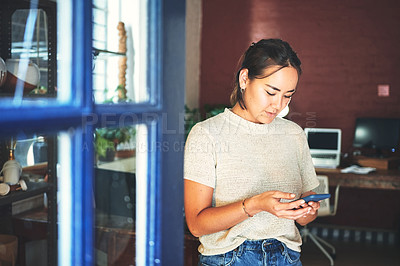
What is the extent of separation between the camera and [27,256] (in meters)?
1.38

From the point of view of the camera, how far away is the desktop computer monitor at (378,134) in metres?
4.50

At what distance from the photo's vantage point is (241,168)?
54.4 inches

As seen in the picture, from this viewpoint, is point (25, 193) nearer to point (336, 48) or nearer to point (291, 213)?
point (291, 213)

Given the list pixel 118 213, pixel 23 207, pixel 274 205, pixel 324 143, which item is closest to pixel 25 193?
pixel 23 207

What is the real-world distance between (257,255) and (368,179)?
303cm

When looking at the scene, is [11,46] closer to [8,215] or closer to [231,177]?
[8,215]

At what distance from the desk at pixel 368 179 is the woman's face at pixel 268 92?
112 inches

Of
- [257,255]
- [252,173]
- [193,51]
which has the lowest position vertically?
[257,255]

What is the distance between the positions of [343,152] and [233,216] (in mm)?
3930

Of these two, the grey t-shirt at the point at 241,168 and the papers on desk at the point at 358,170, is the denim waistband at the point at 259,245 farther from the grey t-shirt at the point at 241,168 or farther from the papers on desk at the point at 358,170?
the papers on desk at the point at 358,170

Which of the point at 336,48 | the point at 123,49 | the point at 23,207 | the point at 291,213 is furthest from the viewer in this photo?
the point at 336,48

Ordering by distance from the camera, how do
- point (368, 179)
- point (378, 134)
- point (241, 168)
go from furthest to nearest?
point (378, 134)
point (368, 179)
point (241, 168)

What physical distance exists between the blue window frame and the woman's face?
1.34ft

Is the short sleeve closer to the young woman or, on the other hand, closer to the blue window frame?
the young woman
